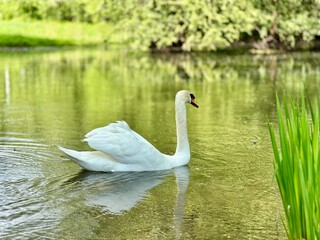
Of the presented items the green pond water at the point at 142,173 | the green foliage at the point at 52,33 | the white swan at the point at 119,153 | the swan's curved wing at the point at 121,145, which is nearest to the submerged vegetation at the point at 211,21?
the green foliage at the point at 52,33

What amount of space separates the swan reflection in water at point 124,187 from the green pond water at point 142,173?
13 mm

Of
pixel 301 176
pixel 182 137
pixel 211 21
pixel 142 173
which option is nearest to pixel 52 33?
pixel 211 21

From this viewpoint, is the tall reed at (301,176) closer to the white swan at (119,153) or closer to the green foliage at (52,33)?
the white swan at (119,153)

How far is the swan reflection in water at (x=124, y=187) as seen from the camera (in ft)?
26.3

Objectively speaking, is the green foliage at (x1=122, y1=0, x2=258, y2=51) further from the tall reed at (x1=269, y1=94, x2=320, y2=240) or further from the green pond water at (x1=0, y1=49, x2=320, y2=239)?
the tall reed at (x1=269, y1=94, x2=320, y2=240)

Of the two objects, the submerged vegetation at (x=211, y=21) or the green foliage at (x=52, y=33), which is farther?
the green foliage at (x=52, y=33)

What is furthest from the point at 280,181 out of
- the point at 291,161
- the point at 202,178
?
the point at 202,178

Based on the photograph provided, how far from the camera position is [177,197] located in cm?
845

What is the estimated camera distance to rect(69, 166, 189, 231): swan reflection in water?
8.02 meters

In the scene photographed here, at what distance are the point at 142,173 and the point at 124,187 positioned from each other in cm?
86

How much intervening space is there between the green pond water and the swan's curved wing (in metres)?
0.24

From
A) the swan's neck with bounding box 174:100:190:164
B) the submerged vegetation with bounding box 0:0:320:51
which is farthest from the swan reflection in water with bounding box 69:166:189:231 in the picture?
the submerged vegetation with bounding box 0:0:320:51

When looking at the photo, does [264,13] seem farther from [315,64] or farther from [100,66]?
[100,66]

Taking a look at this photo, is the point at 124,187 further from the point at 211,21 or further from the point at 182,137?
the point at 211,21
